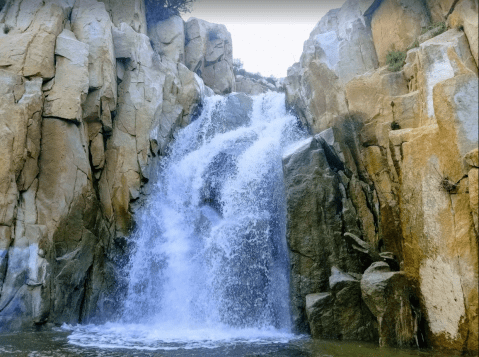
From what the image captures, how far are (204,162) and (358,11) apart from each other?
9.07 metres

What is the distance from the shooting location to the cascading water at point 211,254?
1026 cm

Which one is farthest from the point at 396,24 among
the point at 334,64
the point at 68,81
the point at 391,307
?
the point at 68,81

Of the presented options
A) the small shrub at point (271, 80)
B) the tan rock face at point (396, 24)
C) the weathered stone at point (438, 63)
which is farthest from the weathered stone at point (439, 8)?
the small shrub at point (271, 80)

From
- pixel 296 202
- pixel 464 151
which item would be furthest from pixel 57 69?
pixel 464 151

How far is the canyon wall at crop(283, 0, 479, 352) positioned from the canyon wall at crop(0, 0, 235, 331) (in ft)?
21.3

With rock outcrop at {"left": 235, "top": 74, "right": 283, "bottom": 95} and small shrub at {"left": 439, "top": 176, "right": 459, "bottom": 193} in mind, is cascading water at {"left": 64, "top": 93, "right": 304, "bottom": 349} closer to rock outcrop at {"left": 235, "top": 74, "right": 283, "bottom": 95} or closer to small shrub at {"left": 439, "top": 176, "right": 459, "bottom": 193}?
small shrub at {"left": 439, "top": 176, "right": 459, "bottom": 193}

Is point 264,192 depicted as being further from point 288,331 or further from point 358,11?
point 358,11

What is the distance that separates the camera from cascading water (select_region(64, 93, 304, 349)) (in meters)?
10.3

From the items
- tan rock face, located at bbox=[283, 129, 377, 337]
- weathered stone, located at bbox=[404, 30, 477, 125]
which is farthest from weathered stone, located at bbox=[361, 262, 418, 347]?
weathered stone, located at bbox=[404, 30, 477, 125]

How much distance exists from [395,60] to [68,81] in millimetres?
11120

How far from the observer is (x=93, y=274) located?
12.2 metres

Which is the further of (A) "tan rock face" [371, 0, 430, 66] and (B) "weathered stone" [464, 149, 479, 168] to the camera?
(A) "tan rock face" [371, 0, 430, 66]

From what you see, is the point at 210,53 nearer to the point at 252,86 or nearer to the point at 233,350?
the point at 252,86

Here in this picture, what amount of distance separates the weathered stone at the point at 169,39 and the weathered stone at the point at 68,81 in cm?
758
